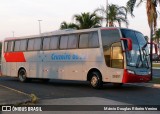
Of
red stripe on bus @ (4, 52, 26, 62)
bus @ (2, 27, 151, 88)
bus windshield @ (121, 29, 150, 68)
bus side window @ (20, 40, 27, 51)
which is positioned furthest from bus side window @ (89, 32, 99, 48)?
red stripe on bus @ (4, 52, 26, 62)

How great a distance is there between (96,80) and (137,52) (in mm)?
2544

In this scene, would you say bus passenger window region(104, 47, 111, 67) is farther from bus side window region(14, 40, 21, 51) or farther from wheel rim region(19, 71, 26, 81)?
bus side window region(14, 40, 21, 51)

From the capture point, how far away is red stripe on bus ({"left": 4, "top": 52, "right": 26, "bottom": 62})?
27.0m

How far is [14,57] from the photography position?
91.1 feet

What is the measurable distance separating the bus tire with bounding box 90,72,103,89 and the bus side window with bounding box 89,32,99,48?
4.82 feet

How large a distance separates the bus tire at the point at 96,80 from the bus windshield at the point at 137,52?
5.97ft

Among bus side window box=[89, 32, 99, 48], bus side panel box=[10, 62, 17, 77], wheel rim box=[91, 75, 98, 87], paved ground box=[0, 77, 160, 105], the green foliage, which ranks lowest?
paved ground box=[0, 77, 160, 105]

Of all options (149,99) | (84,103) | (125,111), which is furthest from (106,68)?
(125,111)

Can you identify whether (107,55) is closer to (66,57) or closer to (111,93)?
(111,93)

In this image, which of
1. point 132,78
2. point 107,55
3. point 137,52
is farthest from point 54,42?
point 132,78

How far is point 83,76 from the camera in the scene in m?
21.4

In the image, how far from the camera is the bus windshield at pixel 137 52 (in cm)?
1961

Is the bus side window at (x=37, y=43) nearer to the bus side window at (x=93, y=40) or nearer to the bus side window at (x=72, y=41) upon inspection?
the bus side window at (x=72, y=41)

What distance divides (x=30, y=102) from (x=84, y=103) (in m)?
1.80
